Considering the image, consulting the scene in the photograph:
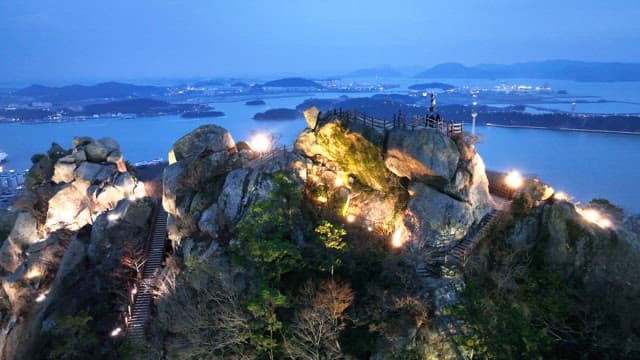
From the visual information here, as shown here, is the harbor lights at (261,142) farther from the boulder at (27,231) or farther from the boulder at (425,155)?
the boulder at (27,231)

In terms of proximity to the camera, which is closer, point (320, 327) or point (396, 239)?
point (320, 327)

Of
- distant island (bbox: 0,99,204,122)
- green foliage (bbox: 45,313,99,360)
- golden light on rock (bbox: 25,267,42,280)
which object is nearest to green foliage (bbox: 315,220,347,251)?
green foliage (bbox: 45,313,99,360)

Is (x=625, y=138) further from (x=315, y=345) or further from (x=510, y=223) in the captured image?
(x=315, y=345)

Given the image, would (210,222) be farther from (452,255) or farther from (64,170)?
(64,170)

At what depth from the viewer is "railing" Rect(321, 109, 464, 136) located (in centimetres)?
2462

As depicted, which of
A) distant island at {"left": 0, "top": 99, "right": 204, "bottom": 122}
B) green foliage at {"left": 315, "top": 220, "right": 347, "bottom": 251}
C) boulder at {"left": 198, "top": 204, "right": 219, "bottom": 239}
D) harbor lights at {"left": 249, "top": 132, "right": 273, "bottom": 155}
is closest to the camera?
green foliage at {"left": 315, "top": 220, "right": 347, "bottom": 251}

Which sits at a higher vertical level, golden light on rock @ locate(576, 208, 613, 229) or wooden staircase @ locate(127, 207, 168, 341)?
golden light on rock @ locate(576, 208, 613, 229)

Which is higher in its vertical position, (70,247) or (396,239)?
(396,239)

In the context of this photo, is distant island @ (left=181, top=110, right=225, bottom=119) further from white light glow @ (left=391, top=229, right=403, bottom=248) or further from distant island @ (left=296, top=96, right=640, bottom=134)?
white light glow @ (left=391, top=229, right=403, bottom=248)

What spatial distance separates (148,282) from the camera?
26.4 metres

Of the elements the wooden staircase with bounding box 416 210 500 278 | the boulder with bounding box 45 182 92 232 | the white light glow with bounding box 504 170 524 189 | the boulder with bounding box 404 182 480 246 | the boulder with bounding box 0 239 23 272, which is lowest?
the boulder with bounding box 0 239 23 272

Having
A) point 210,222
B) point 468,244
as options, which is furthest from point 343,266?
point 210,222

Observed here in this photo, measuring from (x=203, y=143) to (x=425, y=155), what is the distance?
53.0ft

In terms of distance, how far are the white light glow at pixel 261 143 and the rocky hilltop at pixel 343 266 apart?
143 cm
